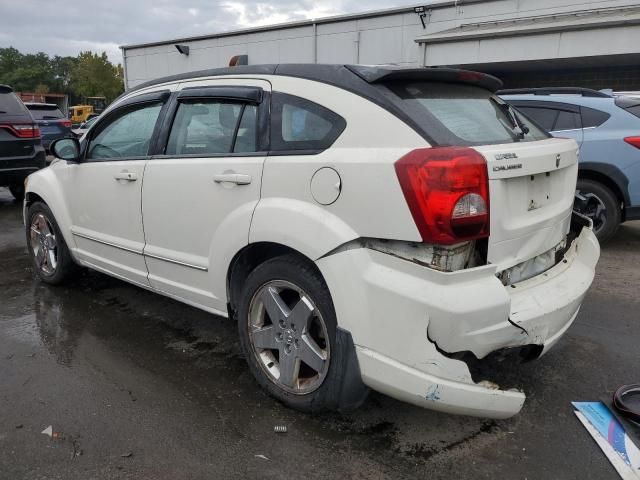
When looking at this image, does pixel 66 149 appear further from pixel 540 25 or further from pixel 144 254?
pixel 540 25

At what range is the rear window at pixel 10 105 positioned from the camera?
8260mm

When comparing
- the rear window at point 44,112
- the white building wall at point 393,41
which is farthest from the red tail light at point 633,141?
the rear window at point 44,112

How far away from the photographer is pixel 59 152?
3.98m

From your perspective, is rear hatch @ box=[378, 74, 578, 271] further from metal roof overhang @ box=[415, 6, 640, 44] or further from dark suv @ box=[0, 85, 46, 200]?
metal roof overhang @ box=[415, 6, 640, 44]

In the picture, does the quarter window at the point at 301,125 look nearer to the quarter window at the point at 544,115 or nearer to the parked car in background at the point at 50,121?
the quarter window at the point at 544,115

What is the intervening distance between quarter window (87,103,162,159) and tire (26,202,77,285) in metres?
0.94

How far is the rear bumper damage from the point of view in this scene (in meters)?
2.08

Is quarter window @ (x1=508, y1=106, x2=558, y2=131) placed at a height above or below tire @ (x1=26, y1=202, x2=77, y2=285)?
above

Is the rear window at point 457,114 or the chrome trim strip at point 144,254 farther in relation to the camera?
the chrome trim strip at point 144,254

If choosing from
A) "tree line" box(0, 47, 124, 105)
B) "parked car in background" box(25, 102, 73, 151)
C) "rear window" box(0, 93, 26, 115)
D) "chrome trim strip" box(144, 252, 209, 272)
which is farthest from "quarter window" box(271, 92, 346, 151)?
"tree line" box(0, 47, 124, 105)

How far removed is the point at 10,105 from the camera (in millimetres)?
8367

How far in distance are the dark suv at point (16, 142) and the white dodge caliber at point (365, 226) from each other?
6.07m

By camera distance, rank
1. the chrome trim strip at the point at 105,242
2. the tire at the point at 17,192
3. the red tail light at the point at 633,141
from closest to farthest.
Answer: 1. the chrome trim strip at the point at 105,242
2. the red tail light at the point at 633,141
3. the tire at the point at 17,192

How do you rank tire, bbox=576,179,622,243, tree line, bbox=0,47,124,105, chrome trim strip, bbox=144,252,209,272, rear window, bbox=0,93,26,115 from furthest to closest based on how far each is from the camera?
tree line, bbox=0,47,124,105
rear window, bbox=0,93,26,115
tire, bbox=576,179,622,243
chrome trim strip, bbox=144,252,209,272
